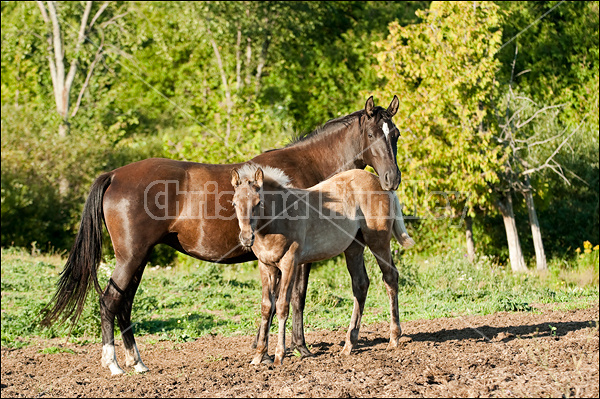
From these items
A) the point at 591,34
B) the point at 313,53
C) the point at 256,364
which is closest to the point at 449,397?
the point at 256,364

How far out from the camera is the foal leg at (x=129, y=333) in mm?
7164

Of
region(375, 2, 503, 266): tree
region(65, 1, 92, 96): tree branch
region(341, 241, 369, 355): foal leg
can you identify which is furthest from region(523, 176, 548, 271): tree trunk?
region(65, 1, 92, 96): tree branch

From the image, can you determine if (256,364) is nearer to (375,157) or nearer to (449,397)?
(449,397)

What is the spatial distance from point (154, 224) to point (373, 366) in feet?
9.56

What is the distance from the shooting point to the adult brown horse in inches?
278

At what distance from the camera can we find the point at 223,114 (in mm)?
23922

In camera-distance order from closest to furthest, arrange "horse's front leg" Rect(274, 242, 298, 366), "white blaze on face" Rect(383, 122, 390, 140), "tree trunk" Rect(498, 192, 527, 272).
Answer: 1. "horse's front leg" Rect(274, 242, 298, 366)
2. "white blaze on face" Rect(383, 122, 390, 140)
3. "tree trunk" Rect(498, 192, 527, 272)

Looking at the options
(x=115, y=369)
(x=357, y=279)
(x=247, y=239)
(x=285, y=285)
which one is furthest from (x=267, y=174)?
(x=115, y=369)

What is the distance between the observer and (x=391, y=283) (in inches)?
296

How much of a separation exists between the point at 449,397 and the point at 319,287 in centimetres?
708

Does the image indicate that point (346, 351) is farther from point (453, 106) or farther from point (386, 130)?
point (453, 106)

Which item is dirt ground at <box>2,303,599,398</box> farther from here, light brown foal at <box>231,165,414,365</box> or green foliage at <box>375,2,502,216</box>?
green foliage at <box>375,2,502,216</box>

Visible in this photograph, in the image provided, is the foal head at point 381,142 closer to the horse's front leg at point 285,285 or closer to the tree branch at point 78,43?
Answer: the horse's front leg at point 285,285

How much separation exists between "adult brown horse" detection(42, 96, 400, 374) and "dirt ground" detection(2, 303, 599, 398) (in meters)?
0.68
